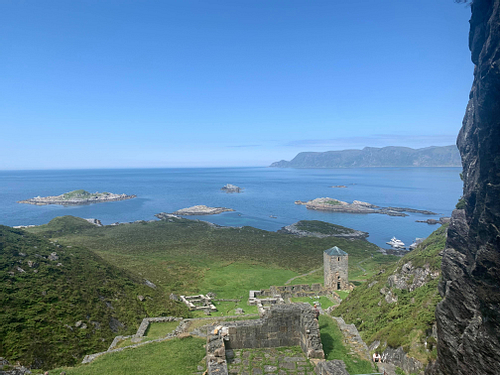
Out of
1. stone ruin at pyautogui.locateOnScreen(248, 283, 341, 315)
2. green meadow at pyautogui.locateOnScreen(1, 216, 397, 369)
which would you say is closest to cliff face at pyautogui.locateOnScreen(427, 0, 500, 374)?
green meadow at pyautogui.locateOnScreen(1, 216, 397, 369)

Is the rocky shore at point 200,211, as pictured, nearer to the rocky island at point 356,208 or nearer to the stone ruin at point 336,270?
the rocky island at point 356,208

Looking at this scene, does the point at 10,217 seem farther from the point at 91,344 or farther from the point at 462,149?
the point at 462,149

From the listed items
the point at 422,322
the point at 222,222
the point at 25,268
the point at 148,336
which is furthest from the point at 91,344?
the point at 222,222

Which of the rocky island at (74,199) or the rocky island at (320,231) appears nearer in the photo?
the rocky island at (320,231)

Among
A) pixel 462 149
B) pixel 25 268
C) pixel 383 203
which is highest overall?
pixel 462 149

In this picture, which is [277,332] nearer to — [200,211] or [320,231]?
[320,231]

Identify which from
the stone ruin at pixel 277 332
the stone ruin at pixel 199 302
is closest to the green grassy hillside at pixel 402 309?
the stone ruin at pixel 277 332
